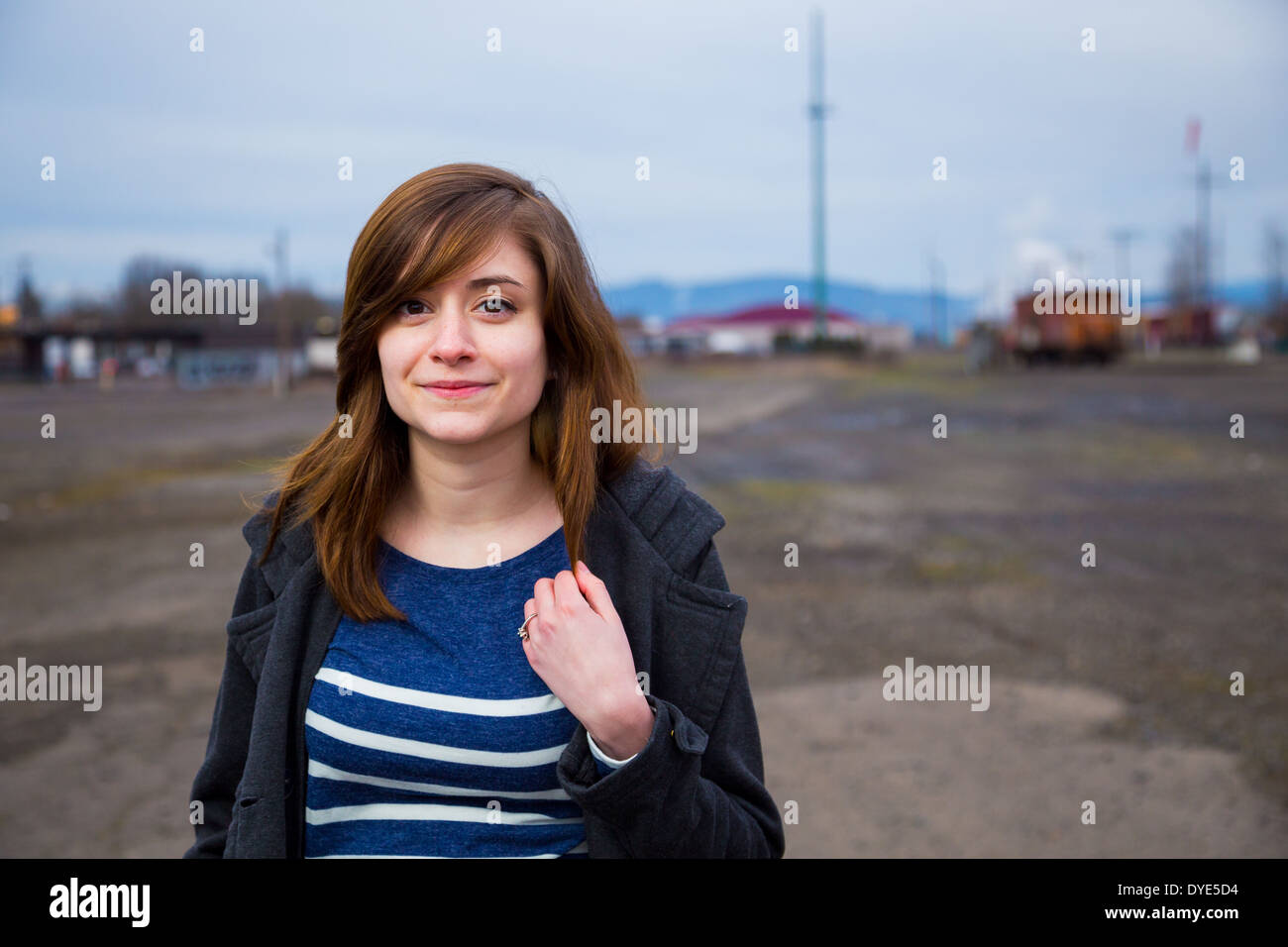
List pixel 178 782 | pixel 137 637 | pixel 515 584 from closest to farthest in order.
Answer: pixel 515 584
pixel 178 782
pixel 137 637

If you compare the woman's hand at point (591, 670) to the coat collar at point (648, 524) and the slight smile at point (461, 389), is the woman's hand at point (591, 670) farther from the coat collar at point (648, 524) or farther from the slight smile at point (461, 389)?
the slight smile at point (461, 389)

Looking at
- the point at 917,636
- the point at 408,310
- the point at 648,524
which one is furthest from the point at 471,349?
the point at 917,636

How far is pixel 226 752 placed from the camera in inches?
75.1

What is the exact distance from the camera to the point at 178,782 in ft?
15.4

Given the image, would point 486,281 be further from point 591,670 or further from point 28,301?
point 28,301

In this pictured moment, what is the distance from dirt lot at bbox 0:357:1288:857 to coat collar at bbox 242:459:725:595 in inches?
14.2

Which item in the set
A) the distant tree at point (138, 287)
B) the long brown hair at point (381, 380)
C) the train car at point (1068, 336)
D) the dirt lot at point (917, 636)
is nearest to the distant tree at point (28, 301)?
the distant tree at point (138, 287)

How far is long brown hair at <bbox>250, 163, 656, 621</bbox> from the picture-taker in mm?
1745

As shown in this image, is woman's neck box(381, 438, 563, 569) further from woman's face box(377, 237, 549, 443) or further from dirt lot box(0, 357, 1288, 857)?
dirt lot box(0, 357, 1288, 857)

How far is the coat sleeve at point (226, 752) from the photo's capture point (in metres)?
1.91
